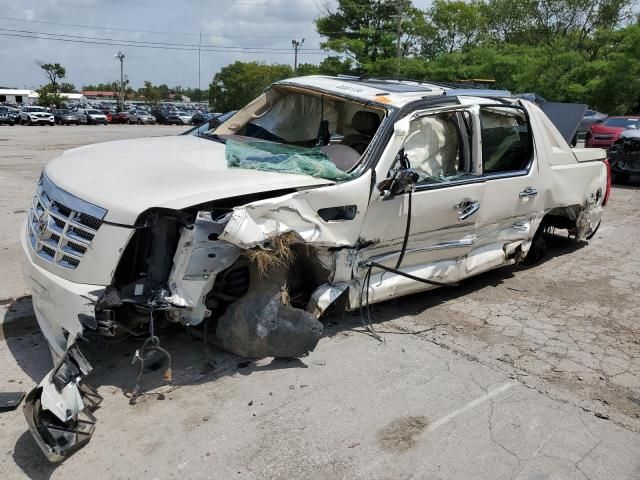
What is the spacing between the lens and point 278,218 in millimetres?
3383

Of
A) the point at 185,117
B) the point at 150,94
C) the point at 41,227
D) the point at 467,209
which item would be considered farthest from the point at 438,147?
the point at 150,94

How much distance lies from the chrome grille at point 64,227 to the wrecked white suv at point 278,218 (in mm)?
12

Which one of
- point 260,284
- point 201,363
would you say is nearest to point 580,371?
point 260,284

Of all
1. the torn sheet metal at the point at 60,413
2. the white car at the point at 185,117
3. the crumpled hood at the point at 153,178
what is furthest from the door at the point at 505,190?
the white car at the point at 185,117

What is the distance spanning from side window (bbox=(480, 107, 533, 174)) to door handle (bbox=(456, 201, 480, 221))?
36 cm

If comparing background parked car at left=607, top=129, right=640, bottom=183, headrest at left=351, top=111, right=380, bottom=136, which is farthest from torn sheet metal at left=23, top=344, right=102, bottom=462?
background parked car at left=607, top=129, right=640, bottom=183

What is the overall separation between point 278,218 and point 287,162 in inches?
22.9

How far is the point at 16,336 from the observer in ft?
13.0

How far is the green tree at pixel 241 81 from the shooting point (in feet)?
218

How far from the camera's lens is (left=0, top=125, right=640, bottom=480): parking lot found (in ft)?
9.12

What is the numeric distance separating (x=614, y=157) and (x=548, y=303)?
9263 millimetres

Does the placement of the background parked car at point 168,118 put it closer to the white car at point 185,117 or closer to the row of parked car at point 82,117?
the row of parked car at point 82,117

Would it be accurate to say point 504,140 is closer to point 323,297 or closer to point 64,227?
point 323,297

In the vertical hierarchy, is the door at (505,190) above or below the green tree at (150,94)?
above
